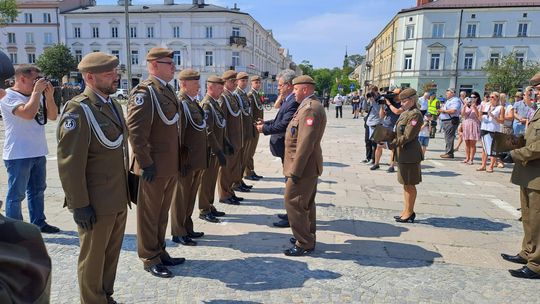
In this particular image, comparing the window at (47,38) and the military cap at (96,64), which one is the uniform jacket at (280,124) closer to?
the military cap at (96,64)

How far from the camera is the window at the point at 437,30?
51.7 metres

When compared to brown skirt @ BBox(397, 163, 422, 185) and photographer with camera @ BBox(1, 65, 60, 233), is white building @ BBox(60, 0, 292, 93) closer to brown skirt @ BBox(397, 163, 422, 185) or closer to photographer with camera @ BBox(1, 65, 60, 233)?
brown skirt @ BBox(397, 163, 422, 185)

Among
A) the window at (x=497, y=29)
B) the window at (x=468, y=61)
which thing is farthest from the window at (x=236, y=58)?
the window at (x=497, y=29)

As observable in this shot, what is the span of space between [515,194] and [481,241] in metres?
3.40

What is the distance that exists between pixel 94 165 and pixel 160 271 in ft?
4.81

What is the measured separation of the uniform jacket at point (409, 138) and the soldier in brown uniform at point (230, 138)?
2619mm

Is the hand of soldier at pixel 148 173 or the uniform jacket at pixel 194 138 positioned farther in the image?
the uniform jacket at pixel 194 138

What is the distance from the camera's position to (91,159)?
298 centimetres

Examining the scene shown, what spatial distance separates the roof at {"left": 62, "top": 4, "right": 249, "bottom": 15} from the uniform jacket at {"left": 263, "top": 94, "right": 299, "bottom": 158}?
2131 inches

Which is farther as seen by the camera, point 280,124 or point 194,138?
point 280,124

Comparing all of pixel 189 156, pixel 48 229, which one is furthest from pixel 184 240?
pixel 48 229

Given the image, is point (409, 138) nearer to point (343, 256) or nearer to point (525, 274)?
point (343, 256)

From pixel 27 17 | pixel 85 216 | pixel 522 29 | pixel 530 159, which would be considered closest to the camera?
pixel 85 216

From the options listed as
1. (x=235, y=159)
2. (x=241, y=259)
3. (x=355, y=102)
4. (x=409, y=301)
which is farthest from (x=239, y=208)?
(x=355, y=102)
